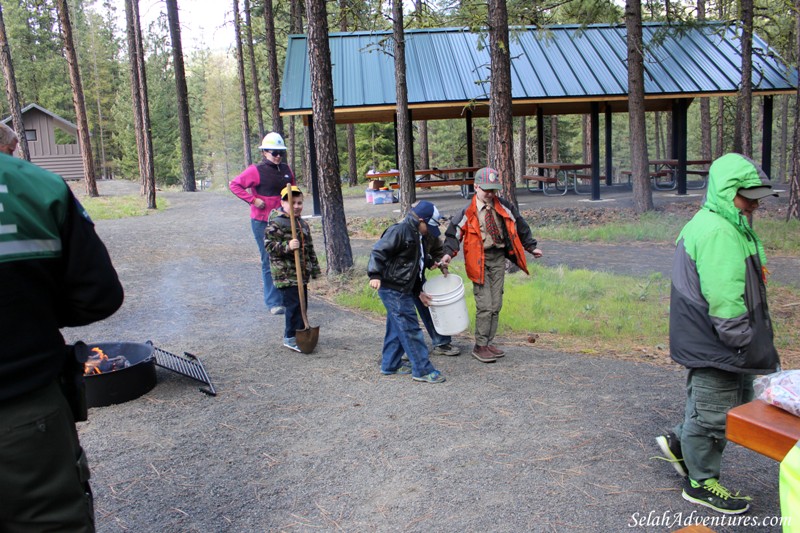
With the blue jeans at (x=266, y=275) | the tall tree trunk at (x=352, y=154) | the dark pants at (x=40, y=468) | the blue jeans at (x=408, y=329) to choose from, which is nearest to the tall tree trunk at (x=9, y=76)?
the tall tree trunk at (x=352, y=154)

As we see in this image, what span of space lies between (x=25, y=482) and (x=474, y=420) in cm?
338

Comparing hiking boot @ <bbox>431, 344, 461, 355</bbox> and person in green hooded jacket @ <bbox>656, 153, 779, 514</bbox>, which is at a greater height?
person in green hooded jacket @ <bbox>656, 153, 779, 514</bbox>

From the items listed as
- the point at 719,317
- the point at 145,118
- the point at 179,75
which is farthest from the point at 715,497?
the point at 179,75

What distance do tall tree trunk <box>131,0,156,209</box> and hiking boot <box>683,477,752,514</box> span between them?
19.8 meters

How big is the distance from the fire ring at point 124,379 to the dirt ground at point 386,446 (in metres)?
0.11

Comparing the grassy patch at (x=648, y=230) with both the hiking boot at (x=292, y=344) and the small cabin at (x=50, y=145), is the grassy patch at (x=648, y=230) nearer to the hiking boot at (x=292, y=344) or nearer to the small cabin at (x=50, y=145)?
the hiking boot at (x=292, y=344)

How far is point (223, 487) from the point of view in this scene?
13.1ft

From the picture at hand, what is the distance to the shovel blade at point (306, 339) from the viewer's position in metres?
6.56

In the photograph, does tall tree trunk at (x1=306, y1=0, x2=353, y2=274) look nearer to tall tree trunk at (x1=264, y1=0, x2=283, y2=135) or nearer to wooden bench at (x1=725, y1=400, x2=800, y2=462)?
wooden bench at (x1=725, y1=400, x2=800, y2=462)

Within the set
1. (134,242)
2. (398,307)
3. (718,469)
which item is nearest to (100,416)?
(398,307)

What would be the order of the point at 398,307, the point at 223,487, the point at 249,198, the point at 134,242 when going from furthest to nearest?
the point at 134,242
the point at 249,198
the point at 398,307
the point at 223,487

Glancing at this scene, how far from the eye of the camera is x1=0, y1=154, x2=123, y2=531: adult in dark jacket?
2086 millimetres

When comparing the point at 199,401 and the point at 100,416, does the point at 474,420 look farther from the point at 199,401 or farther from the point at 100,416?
the point at 100,416

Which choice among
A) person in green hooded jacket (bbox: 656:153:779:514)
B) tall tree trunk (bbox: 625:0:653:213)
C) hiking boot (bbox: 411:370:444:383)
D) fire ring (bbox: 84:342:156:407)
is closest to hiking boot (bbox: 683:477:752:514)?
person in green hooded jacket (bbox: 656:153:779:514)
